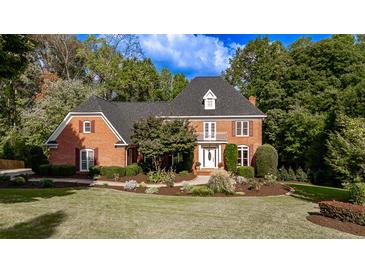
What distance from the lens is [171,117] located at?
28.4 metres

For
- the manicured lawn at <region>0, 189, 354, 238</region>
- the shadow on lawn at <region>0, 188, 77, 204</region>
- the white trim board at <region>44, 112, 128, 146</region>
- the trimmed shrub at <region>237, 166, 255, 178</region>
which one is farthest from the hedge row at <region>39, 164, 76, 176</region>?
the trimmed shrub at <region>237, 166, 255, 178</region>

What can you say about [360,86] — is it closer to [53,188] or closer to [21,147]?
[53,188]

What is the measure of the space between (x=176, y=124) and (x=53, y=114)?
607 inches

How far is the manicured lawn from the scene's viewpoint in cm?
977

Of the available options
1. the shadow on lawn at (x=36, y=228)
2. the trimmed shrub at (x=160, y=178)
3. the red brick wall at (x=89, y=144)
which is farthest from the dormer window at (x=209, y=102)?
the shadow on lawn at (x=36, y=228)

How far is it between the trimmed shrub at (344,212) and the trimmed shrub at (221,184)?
6.19m

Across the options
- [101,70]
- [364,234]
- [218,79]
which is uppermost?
[101,70]

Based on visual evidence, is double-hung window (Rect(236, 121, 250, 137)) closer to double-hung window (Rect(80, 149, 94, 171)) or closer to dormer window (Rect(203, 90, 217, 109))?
dormer window (Rect(203, 90, 217, 109))

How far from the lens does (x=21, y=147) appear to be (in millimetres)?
33938

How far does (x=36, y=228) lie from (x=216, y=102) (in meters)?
22.8

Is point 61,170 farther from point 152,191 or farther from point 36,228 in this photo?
point 36,228

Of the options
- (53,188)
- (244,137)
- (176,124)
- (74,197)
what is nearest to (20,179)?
(53,188)

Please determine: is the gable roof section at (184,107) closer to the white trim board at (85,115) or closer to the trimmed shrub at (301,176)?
the white trim board at (85,115)

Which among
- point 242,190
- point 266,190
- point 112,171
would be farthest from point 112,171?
point 266,190
